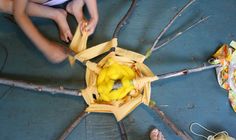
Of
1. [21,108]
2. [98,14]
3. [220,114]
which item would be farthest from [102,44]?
[220,114]

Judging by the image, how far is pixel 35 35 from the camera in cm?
121

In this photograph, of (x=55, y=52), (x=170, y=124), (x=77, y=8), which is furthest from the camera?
(x=77, y=8)

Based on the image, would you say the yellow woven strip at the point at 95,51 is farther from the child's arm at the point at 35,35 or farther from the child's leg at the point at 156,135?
the child's leg at the point at 156,135

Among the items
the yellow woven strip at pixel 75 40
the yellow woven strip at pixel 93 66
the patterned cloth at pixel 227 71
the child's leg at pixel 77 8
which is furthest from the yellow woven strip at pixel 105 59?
the patterned cloth at pixel 227 71

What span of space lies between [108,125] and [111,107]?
0.08m

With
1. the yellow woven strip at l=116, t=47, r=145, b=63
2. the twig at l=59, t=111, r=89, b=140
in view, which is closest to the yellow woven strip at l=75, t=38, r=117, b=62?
the yellow woven strip at l=116, t=47, r=145, b=63

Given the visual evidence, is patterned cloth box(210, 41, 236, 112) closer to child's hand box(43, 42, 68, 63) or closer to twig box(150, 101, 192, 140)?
twig box(150, 101, 192, 140)

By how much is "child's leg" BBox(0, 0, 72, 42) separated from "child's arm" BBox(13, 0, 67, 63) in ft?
0.24

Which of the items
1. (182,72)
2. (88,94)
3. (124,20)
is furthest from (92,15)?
(182,72)

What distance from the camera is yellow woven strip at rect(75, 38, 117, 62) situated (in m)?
1.24

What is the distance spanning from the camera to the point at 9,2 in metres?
1.21

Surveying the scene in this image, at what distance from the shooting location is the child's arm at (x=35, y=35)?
1162 millimetres

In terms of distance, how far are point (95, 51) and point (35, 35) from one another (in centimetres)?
26

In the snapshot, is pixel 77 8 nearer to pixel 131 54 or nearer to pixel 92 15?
pixel 92 15
